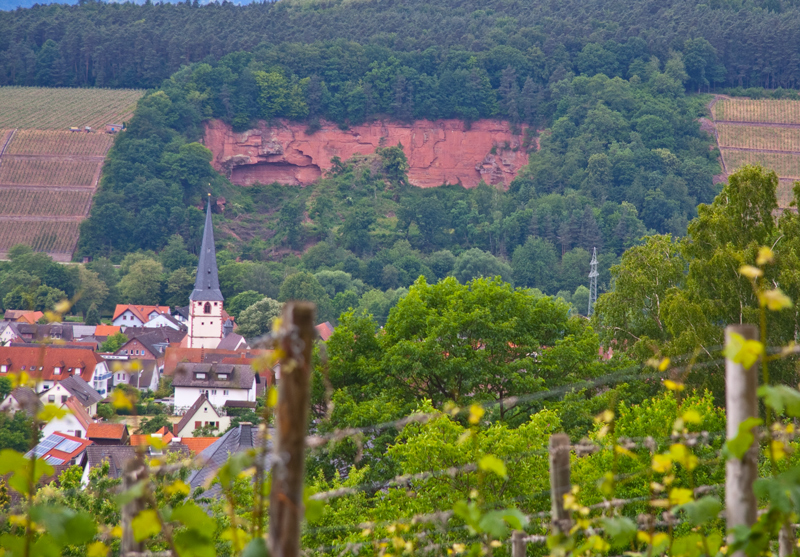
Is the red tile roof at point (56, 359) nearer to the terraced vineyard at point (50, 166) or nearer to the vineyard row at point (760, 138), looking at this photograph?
the terraced vineyard at point (50, 166)

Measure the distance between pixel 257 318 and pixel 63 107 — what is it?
204ft

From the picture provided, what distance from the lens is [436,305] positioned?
2184 cm

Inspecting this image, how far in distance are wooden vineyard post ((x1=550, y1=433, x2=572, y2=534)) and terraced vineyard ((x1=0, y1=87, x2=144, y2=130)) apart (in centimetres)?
10867

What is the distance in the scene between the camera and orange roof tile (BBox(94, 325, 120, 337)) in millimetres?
66312

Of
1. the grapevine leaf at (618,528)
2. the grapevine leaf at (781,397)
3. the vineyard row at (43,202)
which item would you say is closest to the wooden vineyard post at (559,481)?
the grapevine leaf at (618,528)

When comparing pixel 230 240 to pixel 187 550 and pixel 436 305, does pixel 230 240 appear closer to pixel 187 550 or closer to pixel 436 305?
pixel 436 305

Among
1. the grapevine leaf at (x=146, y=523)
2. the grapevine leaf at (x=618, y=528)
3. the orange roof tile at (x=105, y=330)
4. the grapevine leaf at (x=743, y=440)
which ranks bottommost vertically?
the orange roof tile at (x=105, y=330)

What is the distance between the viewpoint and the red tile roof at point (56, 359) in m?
49.3

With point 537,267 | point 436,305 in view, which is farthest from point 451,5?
point 436,305

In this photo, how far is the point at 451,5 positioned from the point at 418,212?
221 ft

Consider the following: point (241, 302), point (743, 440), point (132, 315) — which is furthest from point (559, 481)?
point (132, 315)

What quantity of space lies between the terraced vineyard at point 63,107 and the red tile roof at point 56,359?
196 ft

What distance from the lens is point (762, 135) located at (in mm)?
103938

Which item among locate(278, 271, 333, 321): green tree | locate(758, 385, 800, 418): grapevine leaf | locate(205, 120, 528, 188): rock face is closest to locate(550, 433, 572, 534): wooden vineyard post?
locate(758, 385, 800, 418): grapevine leaf
